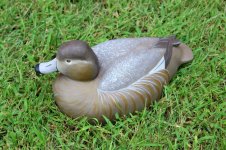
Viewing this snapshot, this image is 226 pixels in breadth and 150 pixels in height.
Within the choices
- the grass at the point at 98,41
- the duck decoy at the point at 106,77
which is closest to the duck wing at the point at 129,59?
the duck decoy at the point at 106,77

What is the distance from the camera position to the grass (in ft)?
7.71

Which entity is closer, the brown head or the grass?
the brown head

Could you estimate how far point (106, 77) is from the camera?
231cm

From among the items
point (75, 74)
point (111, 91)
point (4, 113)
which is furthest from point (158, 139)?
point (4, 113)

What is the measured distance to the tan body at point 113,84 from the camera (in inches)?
90.2

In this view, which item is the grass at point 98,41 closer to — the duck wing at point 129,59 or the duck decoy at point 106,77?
the duck decoy at point 106,77

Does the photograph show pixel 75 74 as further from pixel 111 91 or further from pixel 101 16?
pixel 101 16

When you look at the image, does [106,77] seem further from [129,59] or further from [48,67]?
[48,67]

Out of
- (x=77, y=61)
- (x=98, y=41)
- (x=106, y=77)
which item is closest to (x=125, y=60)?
(x=106, y=77)

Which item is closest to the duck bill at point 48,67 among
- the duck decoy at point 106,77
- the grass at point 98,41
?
the duck decoy at point 106,77

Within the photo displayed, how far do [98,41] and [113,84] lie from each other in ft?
2.12

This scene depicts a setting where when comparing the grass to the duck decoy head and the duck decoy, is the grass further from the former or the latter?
the duck decoy head

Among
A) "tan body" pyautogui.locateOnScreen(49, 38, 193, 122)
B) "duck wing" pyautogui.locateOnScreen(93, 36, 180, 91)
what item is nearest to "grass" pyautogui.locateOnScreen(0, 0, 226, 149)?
"tan body" pyautogui.locateOnScreen(49, 38, 193, 122)

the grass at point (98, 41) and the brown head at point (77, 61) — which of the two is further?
the grass at point (98, 41)
